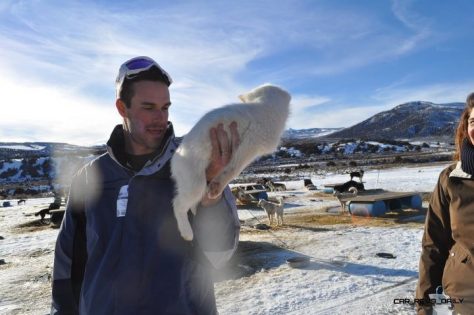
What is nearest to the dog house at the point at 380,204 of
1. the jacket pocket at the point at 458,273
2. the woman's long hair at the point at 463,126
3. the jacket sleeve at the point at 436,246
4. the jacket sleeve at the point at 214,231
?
the woman's long hair at the point at 463,126

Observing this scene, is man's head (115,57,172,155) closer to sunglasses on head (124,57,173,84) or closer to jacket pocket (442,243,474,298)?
sunglasses on head (124,57,173,84)

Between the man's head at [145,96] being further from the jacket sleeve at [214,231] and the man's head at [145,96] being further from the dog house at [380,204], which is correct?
the dog house at [380,204]

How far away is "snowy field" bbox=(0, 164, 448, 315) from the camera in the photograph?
649cm

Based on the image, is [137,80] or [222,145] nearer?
[222,145]

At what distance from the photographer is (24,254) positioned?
12.9m

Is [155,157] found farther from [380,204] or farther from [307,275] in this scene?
[380,204]

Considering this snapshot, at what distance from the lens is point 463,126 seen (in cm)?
297

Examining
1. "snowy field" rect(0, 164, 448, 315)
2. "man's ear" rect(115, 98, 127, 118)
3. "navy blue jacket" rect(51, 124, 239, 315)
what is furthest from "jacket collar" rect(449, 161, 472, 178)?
"snowy field" rect(0, 164, 448, 315)

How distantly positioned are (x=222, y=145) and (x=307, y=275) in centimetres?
673

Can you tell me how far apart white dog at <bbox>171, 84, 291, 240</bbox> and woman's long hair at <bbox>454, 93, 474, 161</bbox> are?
172 centimetres

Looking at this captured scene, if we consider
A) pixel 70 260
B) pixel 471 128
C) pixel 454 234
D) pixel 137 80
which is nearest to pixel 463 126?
pixel 471 128

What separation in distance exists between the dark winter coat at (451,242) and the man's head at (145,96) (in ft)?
6.38

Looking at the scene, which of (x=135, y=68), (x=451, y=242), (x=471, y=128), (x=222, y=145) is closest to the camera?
(x=222, y=145)

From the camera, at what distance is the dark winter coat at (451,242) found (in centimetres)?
254
